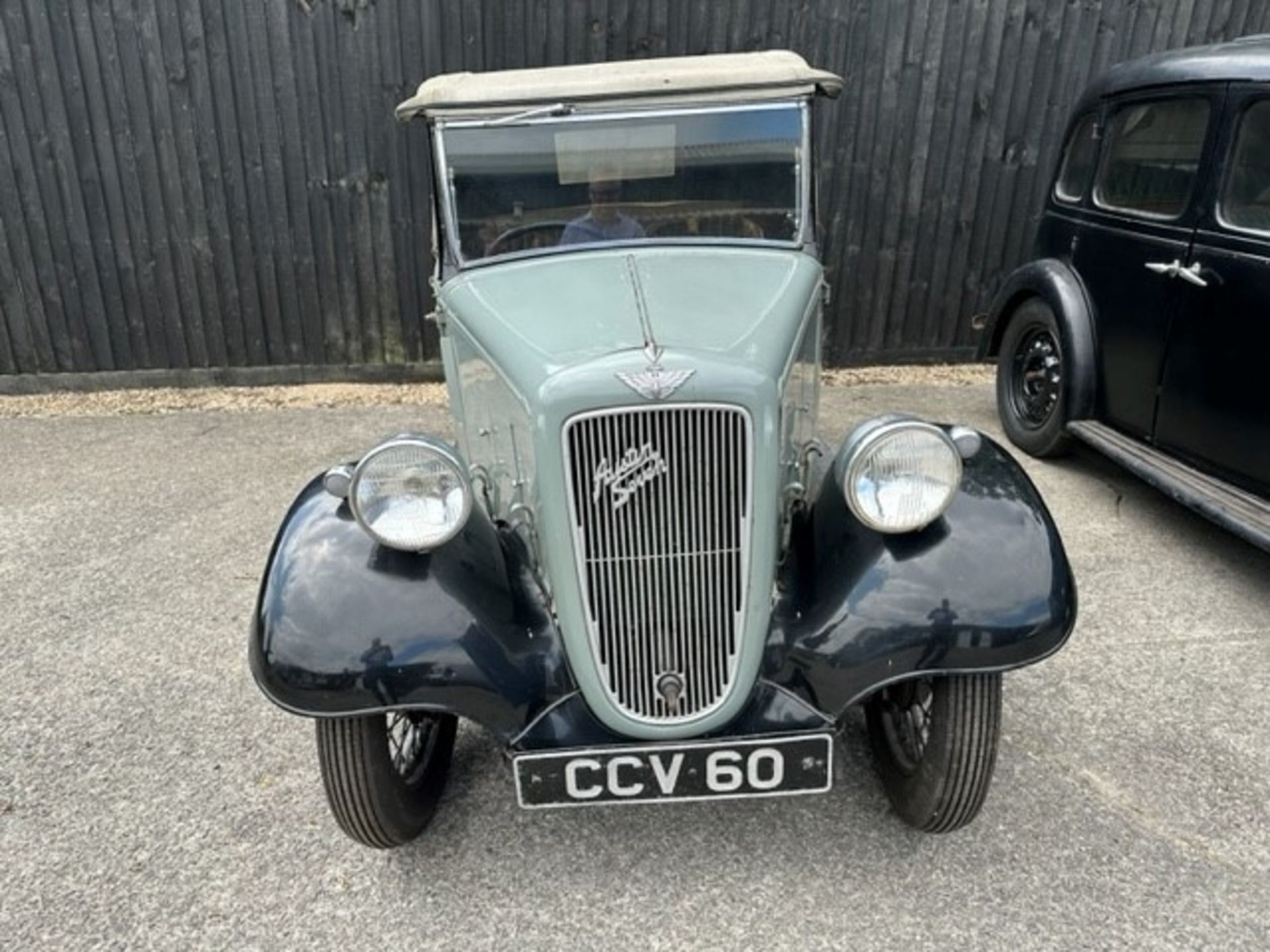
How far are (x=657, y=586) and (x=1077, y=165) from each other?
169 inches

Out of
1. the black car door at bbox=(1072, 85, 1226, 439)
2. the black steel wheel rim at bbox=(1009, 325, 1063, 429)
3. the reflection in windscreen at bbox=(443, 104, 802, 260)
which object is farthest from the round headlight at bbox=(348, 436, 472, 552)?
the black steel wheel rim at bbox=(1009, 325, 1063, 429)

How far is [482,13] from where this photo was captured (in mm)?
5617

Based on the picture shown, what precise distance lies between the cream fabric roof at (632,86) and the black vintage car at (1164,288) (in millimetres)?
1922

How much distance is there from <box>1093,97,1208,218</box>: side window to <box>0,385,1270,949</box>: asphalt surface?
1.80 m

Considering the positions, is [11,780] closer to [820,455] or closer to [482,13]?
[820,455]

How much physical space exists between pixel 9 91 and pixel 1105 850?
695 cm

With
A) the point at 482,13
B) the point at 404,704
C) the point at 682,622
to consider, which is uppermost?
the point at 482,13

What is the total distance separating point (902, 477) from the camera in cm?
217

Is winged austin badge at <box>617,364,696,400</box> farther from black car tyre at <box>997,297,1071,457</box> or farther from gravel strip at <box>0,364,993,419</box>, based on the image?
gravel strip at <box>0,364,993,419</box>

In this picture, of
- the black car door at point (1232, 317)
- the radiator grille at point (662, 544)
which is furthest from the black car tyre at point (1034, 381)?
the radiator grille at point (662, 544)

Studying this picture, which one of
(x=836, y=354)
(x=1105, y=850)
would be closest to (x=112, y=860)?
(x=1105, y=850)

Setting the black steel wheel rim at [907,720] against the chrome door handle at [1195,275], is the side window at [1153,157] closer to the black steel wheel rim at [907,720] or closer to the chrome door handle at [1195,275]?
the chrome door handle at [1195,275]

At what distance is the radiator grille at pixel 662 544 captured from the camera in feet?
6.51

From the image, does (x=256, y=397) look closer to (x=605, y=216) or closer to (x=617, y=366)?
(x=605, y=216)
